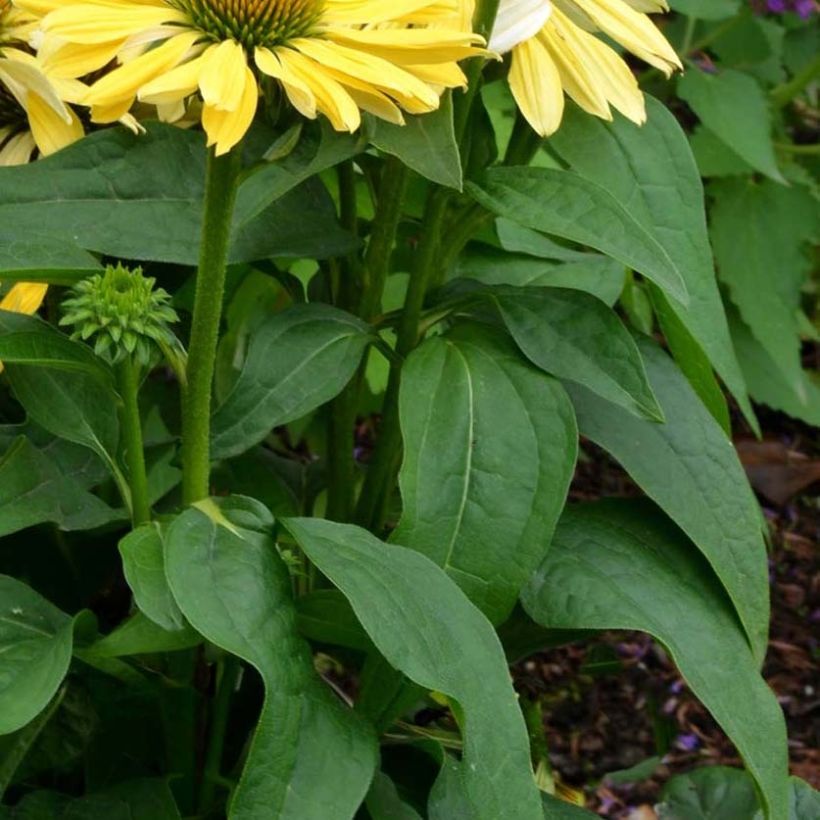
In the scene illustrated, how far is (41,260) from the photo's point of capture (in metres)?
0.92

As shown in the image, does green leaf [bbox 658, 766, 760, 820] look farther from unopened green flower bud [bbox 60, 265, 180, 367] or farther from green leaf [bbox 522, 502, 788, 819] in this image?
unopened green flower bud [bbox 60, 265, 180, 367]

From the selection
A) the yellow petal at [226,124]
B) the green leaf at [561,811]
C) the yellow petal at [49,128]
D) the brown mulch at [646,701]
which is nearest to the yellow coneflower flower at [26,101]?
the yellow petal at [49,128]

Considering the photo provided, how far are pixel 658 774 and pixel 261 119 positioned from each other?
3.49 ft

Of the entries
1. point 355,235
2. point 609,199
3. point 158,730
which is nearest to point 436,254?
point 355,235

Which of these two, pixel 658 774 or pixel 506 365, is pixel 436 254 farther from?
pixel 658 774

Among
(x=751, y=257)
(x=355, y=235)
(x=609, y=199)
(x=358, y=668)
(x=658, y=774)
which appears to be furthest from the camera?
(x=751, y=257)

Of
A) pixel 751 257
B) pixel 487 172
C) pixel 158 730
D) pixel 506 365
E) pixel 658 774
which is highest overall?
pixel 487 172

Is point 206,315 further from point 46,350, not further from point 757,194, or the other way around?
point 757,194

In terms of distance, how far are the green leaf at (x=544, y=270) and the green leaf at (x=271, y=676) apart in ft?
1.42

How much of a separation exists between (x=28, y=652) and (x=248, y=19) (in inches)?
16.2

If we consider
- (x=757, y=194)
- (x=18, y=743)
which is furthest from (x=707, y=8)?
(x=18, y=743)

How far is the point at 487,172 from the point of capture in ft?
3.33

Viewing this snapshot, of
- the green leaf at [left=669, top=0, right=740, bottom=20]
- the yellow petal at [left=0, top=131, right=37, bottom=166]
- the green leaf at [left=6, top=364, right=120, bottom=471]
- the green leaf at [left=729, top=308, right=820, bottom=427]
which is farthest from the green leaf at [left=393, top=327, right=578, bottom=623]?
the green leaf at [left=729, top=308, right=820, bottom=427]

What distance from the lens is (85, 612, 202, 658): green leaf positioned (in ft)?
2.99
